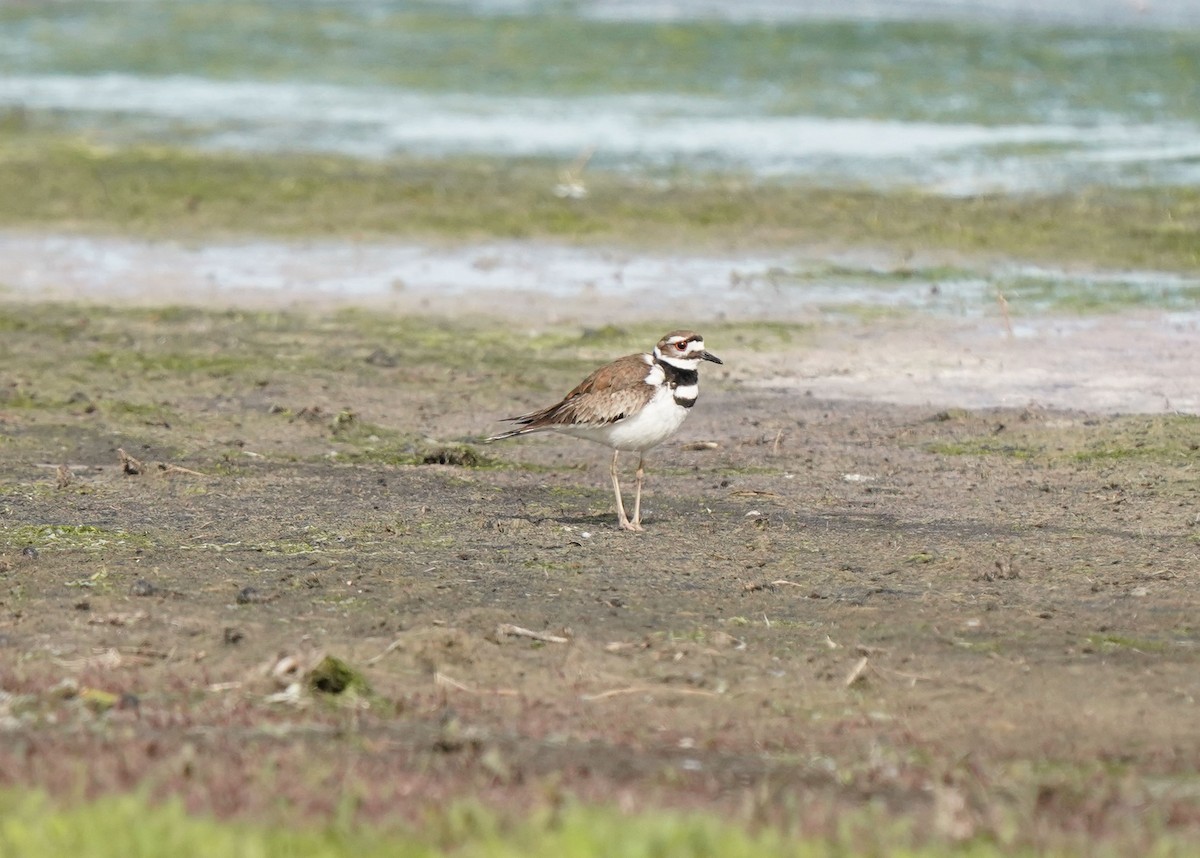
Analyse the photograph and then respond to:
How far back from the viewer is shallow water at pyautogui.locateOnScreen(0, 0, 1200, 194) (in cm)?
2466

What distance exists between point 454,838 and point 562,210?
15878 millimetres

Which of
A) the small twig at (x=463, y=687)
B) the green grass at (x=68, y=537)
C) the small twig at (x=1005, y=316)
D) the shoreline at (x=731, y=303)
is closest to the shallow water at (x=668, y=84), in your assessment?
the shoreline at (x=731, y=303)

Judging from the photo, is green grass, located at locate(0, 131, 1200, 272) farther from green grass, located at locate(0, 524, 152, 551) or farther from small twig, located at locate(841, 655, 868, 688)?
small twig, located at locate(841, 655, 868, 688)

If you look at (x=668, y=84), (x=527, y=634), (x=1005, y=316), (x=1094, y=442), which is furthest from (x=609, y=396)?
(x=668, y=84)

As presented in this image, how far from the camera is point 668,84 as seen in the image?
1236 inches

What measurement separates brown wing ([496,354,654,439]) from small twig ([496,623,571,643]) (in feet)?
7.61

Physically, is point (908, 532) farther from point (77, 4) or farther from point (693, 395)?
point (77, 4)

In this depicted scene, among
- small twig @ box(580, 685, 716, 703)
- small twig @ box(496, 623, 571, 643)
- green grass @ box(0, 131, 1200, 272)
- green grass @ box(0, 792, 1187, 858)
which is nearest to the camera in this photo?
green grass @ box(0, 792, 1187, 858)

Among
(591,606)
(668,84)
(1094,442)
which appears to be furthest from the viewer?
(668,84)

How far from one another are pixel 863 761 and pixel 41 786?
2.49 metres

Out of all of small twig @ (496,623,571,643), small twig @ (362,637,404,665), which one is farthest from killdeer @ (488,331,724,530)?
small twig @ (362,637,404,665)

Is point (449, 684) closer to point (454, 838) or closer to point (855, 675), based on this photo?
→ point (855, 675)

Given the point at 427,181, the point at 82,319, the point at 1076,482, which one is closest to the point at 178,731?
the point at 1076,482

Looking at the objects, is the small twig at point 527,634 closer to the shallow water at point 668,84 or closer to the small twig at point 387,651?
the small twig at point 387,651
